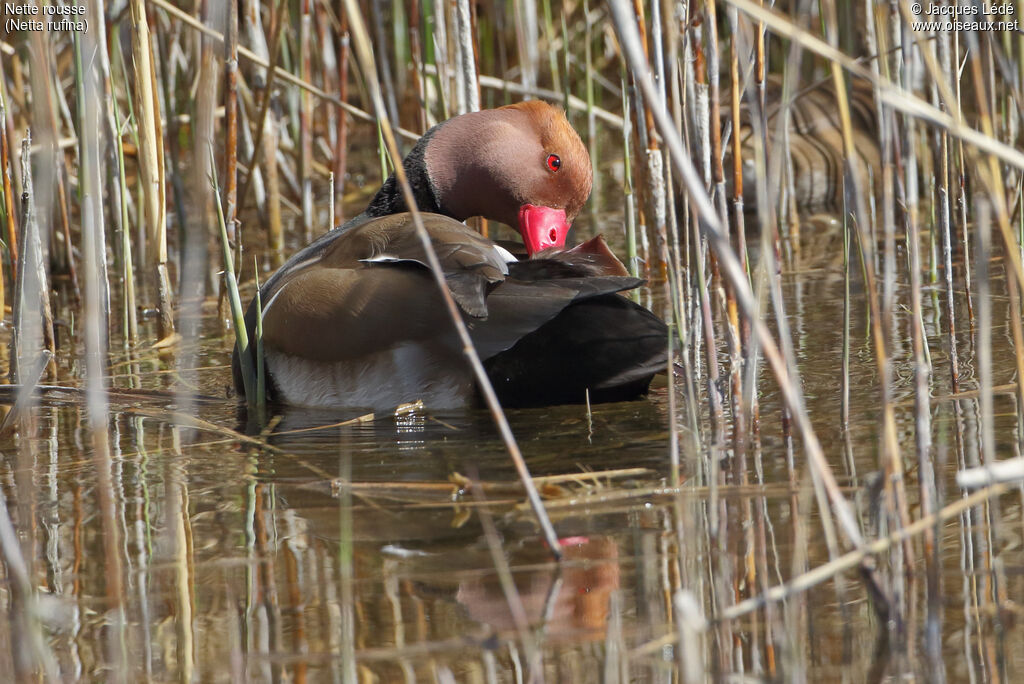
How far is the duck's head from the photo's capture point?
13.4 feet

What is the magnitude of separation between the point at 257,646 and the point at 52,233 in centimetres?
373

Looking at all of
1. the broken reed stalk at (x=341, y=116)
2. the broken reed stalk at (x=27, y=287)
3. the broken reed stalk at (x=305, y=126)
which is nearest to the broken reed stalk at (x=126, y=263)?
the broken reed stalk at (x=27, y=287)

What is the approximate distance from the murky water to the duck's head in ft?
3.70

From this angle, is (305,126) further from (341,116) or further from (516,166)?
(516,166)

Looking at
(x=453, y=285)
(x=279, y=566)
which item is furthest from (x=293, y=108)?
(x=279, y=566)

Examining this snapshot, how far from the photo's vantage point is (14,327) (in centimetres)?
337

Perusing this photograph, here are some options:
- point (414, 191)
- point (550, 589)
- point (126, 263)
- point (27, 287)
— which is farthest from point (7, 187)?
point (550, 589)

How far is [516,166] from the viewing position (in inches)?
160

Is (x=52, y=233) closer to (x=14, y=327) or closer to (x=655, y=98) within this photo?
(x=14, y=327)

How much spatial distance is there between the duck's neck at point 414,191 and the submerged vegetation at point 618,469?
0.27 metres

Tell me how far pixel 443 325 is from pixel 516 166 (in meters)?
1.24

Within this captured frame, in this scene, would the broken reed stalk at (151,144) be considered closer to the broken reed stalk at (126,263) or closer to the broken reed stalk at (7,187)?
the broken reed stalk at (126,263)

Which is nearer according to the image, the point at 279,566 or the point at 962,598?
the point at 962,598

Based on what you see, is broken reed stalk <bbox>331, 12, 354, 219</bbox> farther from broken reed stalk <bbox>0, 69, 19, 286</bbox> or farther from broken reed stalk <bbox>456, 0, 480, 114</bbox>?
broken reed stalk <bbox>0, 69, 19, 286</bbox>
